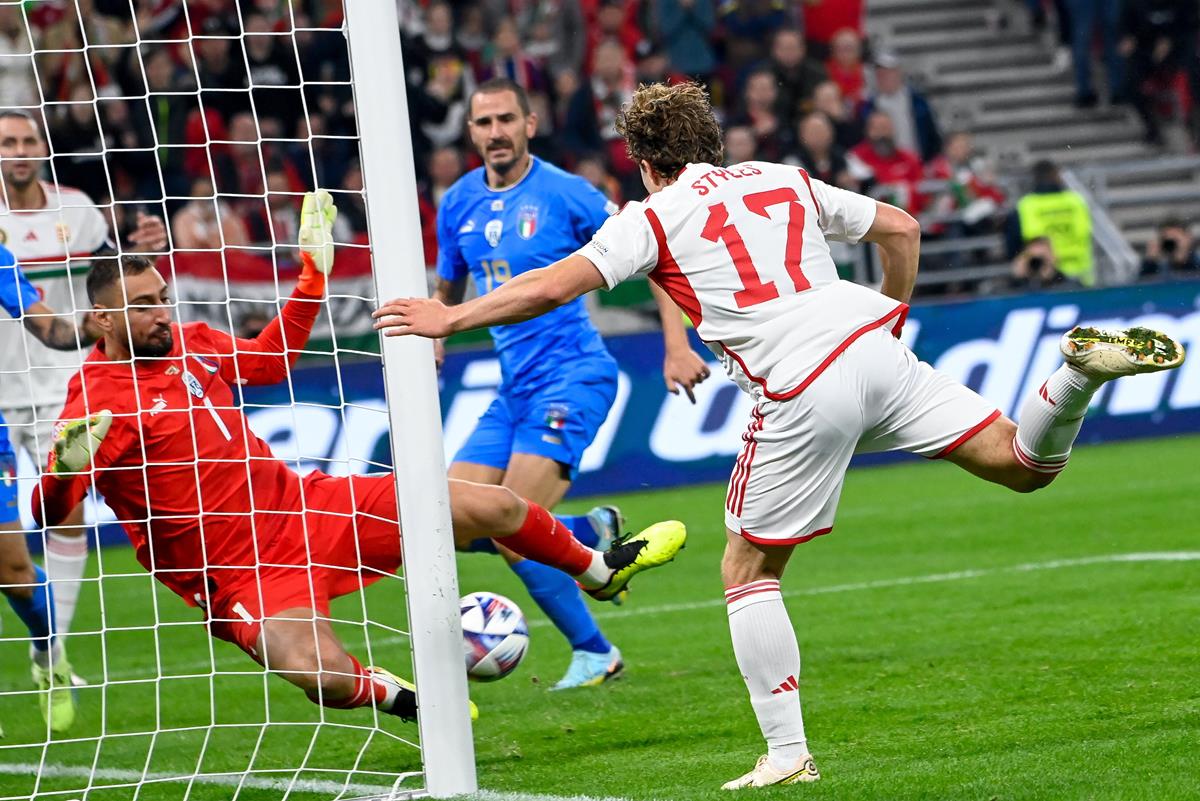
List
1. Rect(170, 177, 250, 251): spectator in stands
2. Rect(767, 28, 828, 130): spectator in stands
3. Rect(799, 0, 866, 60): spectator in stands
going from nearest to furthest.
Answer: Rect(170, 177, 250, 251): spectator in stands < Rect(767, 28, 828, 130): spectator in stands < Rect(799, 0, 866, 60): spectator in stands

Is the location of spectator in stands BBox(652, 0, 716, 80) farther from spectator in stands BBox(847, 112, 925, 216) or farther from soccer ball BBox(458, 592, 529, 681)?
soccer ball BBox(458, 592, 529, 681)

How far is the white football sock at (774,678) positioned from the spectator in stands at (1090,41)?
1728cm

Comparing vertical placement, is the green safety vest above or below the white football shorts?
below

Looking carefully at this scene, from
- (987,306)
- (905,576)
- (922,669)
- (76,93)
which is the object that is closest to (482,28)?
(76,93)

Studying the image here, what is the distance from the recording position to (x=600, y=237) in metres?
4.93

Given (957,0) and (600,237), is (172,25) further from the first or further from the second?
(600,237)

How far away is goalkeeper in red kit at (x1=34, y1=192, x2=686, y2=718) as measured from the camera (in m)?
5.70

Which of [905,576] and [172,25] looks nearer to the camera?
[905,576]

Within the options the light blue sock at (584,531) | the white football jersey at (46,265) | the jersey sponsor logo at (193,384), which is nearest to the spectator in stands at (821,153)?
the white football jersey at (46,265)

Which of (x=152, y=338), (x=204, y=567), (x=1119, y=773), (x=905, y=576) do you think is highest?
(x=152, y=338)

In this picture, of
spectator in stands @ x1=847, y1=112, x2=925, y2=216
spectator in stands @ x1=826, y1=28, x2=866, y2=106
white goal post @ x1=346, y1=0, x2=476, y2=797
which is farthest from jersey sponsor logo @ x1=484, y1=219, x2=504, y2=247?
spectator in stands @ x1=826, y1=28, x2=866, y2=106

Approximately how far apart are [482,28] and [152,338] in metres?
13.0

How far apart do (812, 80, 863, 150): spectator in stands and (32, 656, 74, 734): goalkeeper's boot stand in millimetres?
12004

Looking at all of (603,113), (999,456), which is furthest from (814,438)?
(603,113)
